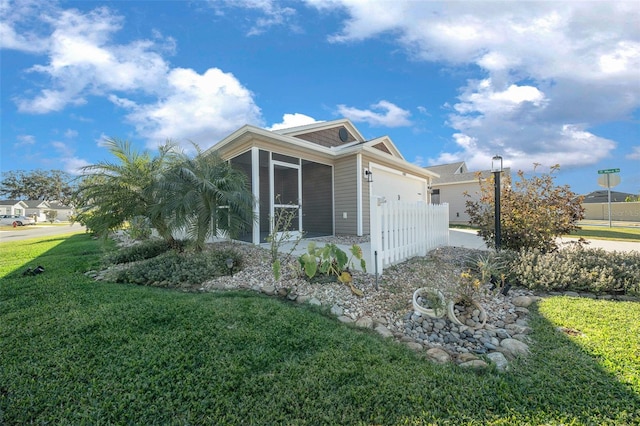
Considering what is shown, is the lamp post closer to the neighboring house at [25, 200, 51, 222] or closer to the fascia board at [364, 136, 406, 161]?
the fascia board at [364, 136, 406, 161]

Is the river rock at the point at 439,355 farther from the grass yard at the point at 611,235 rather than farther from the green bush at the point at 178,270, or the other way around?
the grass yard at the point at 611,235

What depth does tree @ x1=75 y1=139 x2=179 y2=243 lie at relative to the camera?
609 centimetres

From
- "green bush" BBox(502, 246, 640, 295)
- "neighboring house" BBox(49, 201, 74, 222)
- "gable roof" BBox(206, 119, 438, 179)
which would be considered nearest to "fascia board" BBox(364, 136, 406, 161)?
"gable roof" BBox(206, 119, 438, 179)

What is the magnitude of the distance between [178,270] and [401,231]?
13.3ft

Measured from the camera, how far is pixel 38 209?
47531mm

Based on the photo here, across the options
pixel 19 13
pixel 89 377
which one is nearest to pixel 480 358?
pixel 89 377

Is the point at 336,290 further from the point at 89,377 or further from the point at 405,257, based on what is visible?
the point at 89,377

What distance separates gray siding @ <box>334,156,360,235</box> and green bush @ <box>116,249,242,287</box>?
209 inches

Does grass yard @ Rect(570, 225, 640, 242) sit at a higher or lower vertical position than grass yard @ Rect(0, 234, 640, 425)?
higher

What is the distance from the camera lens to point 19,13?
4984 millimetres

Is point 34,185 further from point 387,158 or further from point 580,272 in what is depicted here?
point 580,272

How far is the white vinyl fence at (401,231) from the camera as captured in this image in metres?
4.51

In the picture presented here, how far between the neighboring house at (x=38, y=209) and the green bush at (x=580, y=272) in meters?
64.2

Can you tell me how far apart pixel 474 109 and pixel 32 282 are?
11373 mm
